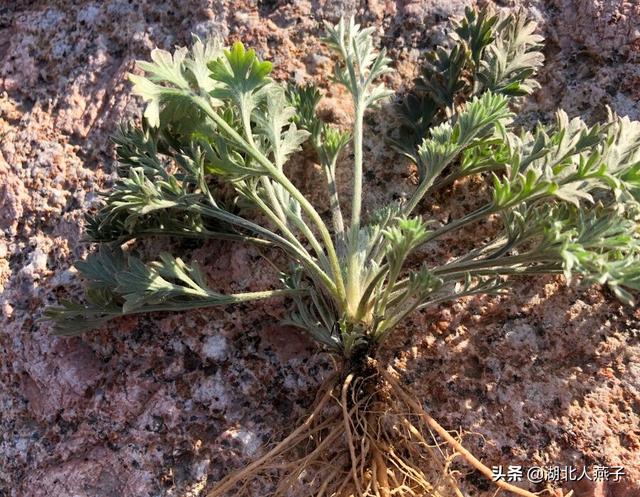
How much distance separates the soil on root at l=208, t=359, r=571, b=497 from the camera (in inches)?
77.5

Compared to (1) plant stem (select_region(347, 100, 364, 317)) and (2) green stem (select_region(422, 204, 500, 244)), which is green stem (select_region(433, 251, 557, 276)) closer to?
(2) green stem (select_region(422, 204, 500, 244))

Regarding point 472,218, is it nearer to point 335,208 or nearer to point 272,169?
point 335,208

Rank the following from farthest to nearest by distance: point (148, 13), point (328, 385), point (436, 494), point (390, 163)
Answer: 1. point (148, 13)
2. point (390, 163)
3. point (328, 385)
4. point (436, 494)

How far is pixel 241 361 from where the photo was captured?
86.2 inches

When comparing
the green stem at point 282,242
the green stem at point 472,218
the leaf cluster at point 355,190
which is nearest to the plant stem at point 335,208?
the leaf cluster at point 355,190

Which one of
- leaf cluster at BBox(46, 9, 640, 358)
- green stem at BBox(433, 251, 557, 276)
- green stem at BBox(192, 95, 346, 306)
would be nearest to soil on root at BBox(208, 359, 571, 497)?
leaf cluster at BBox(46, 9, 640, 358)

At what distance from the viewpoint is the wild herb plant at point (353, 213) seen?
183 cm

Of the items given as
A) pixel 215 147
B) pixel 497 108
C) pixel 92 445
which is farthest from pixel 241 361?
pixel 497 108

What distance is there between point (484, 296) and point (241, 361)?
84 centimetres

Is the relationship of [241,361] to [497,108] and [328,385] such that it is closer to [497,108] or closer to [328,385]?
[328,385]

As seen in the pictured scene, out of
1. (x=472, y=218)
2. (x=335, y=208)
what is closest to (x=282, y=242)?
(x=335, y=208)

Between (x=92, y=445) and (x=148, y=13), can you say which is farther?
(x=148, y=13)

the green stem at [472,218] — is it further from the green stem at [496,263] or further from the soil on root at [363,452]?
the soil on root at [363,452]

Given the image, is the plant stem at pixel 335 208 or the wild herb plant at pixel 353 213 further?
the plant stem at pixel 335 208
